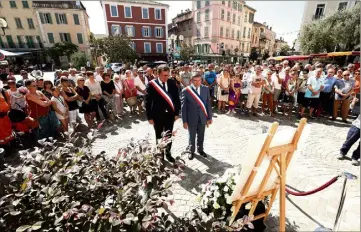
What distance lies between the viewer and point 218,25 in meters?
35.8

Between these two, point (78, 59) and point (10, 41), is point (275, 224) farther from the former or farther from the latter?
point (10, 41)

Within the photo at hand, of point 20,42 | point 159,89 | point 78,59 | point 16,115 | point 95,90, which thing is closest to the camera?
point 159,89

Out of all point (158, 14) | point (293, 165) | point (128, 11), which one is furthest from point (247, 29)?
point (293, 165)

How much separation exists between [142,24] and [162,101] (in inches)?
1363

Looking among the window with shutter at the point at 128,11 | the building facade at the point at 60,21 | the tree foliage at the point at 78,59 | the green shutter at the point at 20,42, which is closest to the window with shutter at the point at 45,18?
the building facade at the point at 60,21

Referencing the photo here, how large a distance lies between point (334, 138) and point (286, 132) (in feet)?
17.1

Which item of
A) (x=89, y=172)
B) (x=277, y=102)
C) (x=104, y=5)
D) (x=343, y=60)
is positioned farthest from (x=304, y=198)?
(x=104, y=5)

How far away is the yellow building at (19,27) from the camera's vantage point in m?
32.3

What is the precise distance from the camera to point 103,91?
22.8 ft

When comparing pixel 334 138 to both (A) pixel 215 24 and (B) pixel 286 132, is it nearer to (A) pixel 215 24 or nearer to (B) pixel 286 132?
(B) pixel 286 132

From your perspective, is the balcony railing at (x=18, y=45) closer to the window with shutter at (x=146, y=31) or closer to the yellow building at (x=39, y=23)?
the yellow building at (x=39, y=23)

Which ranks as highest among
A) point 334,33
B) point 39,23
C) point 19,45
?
point 39,23

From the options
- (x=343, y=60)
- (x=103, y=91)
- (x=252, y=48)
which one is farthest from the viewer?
(x=252, y=48)

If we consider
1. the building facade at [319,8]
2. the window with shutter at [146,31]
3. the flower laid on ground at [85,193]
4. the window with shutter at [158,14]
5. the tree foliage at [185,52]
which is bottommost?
the flower laid on ground at [85,193]
